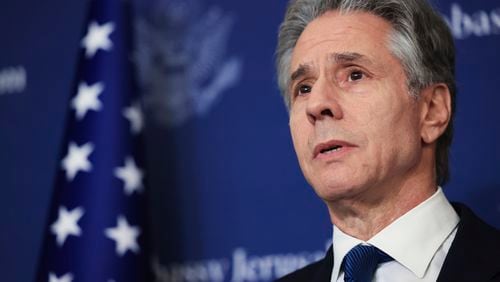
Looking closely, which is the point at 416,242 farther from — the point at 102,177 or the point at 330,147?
the point at 102,177

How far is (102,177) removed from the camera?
8.09ft

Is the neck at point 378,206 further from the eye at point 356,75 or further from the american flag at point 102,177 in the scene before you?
the american flag at point 102,177

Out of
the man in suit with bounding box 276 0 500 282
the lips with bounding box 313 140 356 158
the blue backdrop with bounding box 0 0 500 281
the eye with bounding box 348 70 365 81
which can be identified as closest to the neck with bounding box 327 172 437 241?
the man in suit with bounding box 276 0 500 282

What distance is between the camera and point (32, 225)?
117 inches

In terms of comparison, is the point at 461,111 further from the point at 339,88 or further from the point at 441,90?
the point at 339,88

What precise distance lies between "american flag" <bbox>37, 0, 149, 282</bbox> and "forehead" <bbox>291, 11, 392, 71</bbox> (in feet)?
2.24

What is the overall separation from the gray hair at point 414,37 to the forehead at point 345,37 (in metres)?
0.02

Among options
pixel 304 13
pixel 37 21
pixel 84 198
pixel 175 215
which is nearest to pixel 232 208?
pixel 175 215

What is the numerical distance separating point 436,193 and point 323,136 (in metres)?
0.33

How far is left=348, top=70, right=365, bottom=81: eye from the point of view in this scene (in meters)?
1.98

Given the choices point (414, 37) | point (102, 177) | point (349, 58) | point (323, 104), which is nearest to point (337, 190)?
point (323, 104)

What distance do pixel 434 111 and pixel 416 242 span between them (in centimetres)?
35

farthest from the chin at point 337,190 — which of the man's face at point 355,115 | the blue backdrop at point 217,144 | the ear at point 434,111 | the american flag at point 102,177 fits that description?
the american flag at point 102,177

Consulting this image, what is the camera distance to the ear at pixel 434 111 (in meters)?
2.02
